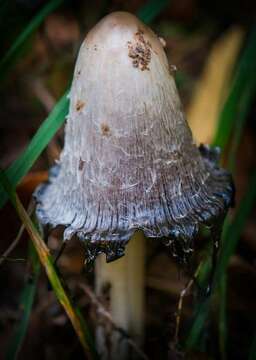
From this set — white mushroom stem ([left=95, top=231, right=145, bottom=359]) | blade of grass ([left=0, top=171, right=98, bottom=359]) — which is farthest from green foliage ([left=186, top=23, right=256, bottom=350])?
blade of grass ([left=0, top=171, right=98, bottom=359])

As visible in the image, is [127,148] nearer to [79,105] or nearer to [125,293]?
[79,105]

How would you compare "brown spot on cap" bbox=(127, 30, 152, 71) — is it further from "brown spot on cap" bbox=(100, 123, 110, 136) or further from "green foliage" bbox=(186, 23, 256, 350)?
"green foliage" bbox=(186, 23, 256, 350)

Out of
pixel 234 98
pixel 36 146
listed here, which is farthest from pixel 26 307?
pixel 234 98

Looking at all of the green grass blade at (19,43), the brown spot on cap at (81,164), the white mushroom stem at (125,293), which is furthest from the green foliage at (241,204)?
the green grass blade at (19,43)

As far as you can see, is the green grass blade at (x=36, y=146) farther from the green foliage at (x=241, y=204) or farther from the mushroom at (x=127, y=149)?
the green foliage at (x=241, y=204)

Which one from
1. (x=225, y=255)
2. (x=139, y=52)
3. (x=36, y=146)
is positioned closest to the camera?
(x=139, y=52)

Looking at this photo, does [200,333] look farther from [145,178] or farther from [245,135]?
[245,135]

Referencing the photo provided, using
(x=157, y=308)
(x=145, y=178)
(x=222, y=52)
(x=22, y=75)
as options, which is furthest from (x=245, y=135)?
(x=145, y=178)
